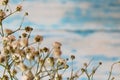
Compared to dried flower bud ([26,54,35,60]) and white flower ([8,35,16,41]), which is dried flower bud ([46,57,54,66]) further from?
white flower ([8,35,16,41])

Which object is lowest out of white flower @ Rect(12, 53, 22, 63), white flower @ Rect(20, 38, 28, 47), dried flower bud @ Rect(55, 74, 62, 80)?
dried flower bud @ Rect(55, 74, 62, 80)

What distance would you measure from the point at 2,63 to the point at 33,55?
0.37 ft

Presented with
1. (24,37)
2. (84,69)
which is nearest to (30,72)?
(24,37)

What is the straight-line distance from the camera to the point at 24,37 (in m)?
1.50

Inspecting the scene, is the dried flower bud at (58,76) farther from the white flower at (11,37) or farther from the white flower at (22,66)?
the white flower at (11,37)

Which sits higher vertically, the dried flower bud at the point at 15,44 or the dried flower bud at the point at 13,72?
the dried flower bud at the point at 15,44

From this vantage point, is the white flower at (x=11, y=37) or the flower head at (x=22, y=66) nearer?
the flower head at (x=22, y=66)

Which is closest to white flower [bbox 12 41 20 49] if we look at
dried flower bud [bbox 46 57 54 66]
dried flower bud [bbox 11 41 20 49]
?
dried flower bud [bbox 11 41 20 49]

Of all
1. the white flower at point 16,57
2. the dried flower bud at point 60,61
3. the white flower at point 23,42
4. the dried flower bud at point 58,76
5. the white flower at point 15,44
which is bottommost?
the dried flower bud at point 58,76

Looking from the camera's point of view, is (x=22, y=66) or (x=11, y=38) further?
(x=11, y=38)

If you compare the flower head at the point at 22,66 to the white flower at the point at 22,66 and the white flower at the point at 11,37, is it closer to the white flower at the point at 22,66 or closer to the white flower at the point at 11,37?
the white flower at the point at 22,66

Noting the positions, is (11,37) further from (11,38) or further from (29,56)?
(29,56)

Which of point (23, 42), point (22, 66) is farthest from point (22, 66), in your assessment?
point (23, 42)

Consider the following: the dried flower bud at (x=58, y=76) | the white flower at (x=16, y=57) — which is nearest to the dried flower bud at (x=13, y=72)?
the white flower at (x=16, y=57)
